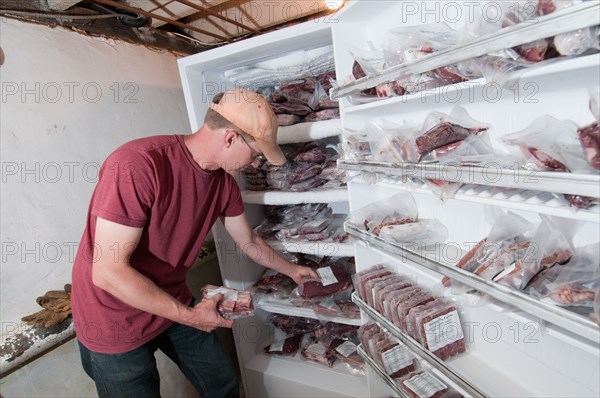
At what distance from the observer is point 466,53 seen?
674mm

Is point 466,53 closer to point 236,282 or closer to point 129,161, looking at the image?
point 129,161

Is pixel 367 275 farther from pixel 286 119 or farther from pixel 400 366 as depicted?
pixel 286 119

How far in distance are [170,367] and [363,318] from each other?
127cm

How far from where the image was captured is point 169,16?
1983 mm

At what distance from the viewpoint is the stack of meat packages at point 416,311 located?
42.1 inches

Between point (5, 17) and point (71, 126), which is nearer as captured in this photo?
point (5, 17)

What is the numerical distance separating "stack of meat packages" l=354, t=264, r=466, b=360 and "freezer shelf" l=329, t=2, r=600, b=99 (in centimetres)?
76

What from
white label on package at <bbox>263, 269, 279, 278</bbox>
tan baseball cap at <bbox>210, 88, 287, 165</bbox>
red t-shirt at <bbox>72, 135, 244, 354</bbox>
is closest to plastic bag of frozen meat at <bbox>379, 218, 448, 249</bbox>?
tan baseball cap at <bbox>210, 88, 287, 165</bbox>

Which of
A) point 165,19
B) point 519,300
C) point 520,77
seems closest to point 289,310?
point 519,300

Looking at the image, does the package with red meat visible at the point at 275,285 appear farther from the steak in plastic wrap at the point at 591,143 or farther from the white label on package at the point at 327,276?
the steak in plastic wrap at the point at 591,143

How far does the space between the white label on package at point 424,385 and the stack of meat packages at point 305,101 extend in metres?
1.14

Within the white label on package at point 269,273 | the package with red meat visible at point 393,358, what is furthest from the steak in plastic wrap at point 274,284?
the package with red meat visible at point 393,358

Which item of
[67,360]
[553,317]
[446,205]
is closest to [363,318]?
[446,205]

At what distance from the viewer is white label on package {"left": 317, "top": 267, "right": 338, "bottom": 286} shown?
1.57 metres
